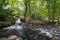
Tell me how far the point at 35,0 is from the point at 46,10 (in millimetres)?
1842

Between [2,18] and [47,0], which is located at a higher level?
[47,0]

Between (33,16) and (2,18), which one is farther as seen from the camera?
(33,16)

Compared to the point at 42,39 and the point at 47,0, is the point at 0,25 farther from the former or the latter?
the point at 47,0

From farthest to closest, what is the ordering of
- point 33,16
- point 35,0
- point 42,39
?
point 33,16 → point 35,0 → point 42,39

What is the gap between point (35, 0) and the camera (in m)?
19.1

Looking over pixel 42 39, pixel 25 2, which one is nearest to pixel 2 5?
pixel 25 2

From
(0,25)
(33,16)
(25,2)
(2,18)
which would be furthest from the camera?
(33,16)

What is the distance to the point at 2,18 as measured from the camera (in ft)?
47.3

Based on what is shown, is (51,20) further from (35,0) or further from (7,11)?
(7,11)

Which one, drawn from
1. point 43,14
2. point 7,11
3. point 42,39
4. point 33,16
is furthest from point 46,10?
point 42,39

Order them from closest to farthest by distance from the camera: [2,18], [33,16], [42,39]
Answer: [42,39] < [2,18] < [33,16]

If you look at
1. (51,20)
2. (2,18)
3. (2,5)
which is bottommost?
(51,20)

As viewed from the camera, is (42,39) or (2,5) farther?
(2,5)

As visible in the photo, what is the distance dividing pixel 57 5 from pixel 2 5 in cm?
724
